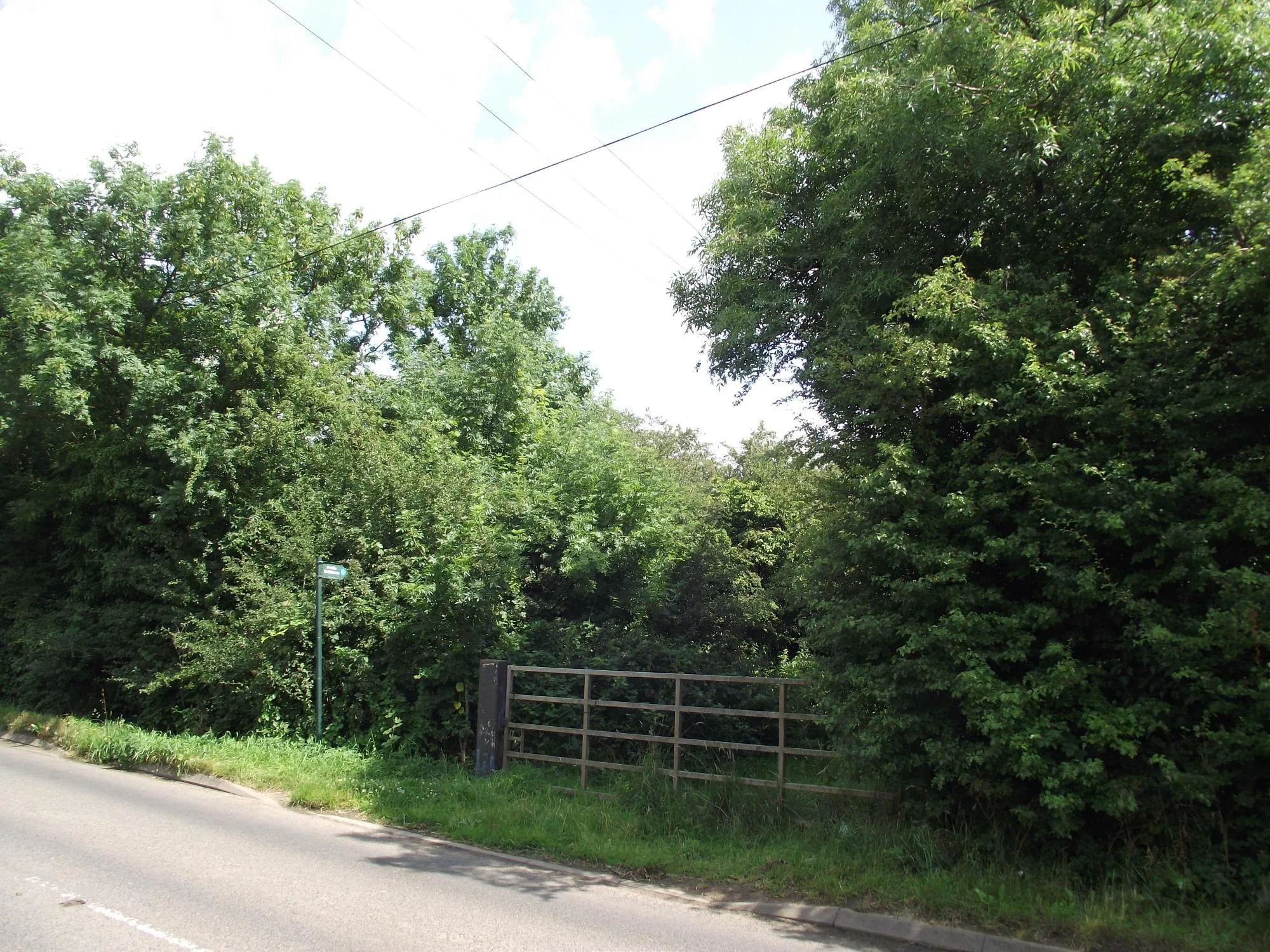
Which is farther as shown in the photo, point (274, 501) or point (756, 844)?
point (274, 501)

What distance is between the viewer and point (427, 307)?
88.0 ft

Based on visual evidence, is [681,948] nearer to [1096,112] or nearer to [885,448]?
[885,448]

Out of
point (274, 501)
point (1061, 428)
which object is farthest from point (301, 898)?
point (274, 501)

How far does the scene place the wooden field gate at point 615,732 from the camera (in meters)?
8.10

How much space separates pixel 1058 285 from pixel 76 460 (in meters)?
19.0

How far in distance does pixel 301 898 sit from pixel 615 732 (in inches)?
197

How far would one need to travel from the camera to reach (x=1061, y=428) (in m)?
6.80

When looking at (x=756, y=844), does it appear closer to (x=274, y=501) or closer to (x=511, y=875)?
(x=511, y=875)

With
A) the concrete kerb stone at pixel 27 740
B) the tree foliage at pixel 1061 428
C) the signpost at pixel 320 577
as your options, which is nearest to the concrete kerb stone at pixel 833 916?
the tree foliage at pixel 1061 428

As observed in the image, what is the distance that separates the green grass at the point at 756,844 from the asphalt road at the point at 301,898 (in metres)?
0.48

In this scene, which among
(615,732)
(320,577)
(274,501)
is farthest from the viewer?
(274,501)

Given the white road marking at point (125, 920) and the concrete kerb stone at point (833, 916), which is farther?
the concrete kerb stone at point (833, 916)

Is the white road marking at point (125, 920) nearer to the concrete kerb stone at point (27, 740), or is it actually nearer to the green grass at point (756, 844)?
the green grass at point (756, 844)

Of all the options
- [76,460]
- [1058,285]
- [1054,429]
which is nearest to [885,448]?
[1054,429]
